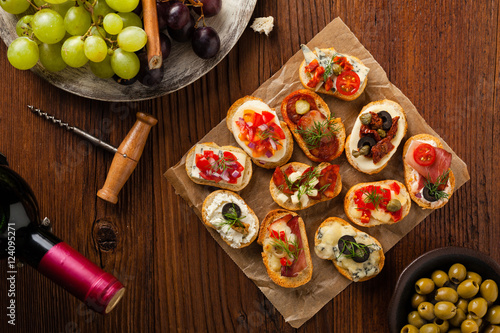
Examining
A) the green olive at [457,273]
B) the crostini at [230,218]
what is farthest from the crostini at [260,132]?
the green olive at [457,273]

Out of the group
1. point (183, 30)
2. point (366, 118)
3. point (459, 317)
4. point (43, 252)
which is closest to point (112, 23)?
point (183, 30)

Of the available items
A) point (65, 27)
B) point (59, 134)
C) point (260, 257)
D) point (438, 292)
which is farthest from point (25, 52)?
point (438, 292)

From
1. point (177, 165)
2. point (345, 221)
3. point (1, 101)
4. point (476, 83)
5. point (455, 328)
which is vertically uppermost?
point (1, 101)

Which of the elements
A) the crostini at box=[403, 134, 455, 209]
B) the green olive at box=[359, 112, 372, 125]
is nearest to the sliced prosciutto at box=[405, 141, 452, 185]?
the crostini at box=[403, 134, 455, 209]

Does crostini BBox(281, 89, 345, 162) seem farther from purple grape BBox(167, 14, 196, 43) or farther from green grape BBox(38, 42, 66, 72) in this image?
green grape BBox(38, 42, 66, 72)

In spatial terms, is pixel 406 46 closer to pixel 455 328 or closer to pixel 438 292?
pixel 438 292

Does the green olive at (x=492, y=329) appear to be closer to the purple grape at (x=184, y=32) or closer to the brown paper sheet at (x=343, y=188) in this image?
the brown paper sheet at (x=343, y=188)
